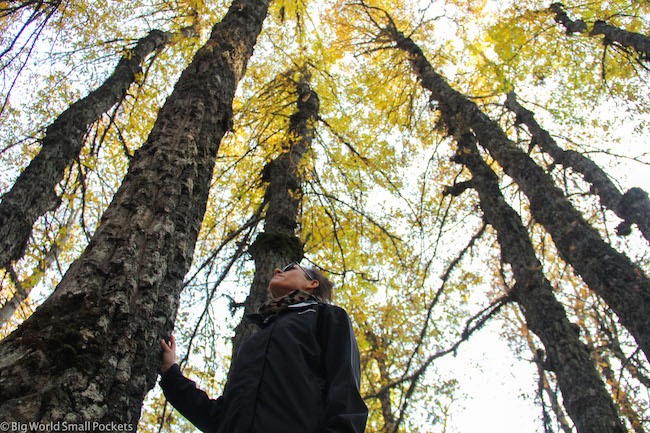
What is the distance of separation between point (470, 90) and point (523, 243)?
6.18 m

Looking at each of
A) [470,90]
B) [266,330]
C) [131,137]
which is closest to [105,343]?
[266,330]

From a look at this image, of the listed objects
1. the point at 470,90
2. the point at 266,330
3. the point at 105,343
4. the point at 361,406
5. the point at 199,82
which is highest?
the point at 470,90

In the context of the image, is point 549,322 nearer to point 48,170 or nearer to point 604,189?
point 604,189

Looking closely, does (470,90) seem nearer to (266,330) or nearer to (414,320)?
(414,320)

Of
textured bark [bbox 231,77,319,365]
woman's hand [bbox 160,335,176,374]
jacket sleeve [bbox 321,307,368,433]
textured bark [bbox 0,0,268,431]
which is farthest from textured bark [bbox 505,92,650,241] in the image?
woman's hand [bbox 160,335,176,374]

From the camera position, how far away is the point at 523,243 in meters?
5.45

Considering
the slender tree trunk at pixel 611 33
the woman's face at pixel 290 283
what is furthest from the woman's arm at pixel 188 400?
the slender tree trunk at pixel 611 33

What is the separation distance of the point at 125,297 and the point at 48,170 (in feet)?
14.0

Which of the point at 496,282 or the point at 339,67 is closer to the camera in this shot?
the point at 339,67

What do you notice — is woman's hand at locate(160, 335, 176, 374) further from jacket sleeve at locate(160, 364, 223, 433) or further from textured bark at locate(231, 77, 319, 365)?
textured bark at locate(231, 77, 319, 365)

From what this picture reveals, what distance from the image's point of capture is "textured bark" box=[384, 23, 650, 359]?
3.64 metres

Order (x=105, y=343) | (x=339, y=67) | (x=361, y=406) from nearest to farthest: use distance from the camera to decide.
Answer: (x=105, y=343) → (x=361, y=406) → (x=339, y=67)

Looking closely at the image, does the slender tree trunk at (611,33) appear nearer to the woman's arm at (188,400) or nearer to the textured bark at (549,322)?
the textured bark at (549,322)

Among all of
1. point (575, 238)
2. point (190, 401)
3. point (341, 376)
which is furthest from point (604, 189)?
point (190, 401)
